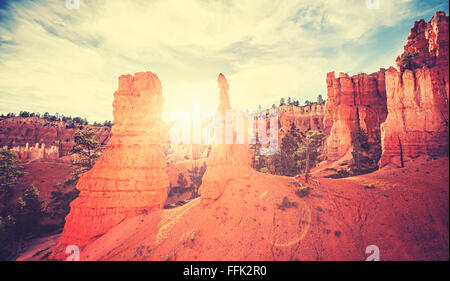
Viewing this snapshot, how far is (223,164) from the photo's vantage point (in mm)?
21047

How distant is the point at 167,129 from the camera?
265 feet

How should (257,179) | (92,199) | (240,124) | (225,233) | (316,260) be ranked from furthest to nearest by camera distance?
(240,124) → (257,179) → (92,199) → (225,233) → (316,260)

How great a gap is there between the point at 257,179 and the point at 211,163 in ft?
17.6

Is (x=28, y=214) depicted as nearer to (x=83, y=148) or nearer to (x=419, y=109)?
(x=83, y=148)

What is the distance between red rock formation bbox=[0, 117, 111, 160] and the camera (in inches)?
3009

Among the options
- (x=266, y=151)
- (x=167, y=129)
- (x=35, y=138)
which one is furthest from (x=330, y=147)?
(x=35, y=138)

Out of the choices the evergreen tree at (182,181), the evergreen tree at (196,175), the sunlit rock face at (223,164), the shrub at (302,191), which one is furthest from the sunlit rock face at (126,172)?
the evergreen tree at (182,181)

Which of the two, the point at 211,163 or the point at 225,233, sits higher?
the point at 211,163

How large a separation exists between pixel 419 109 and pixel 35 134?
121325mm

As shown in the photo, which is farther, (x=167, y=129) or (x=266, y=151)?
(x=167, y=129)

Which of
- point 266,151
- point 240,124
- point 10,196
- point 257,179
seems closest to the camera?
point 257,179

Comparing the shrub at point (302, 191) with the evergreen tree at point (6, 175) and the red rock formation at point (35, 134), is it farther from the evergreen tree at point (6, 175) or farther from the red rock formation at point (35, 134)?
the red rock formation at point (35, 134)

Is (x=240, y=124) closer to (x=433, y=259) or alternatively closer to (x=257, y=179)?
(x=257, y=179)

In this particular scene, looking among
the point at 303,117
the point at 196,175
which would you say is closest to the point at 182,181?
the point at 196,175
